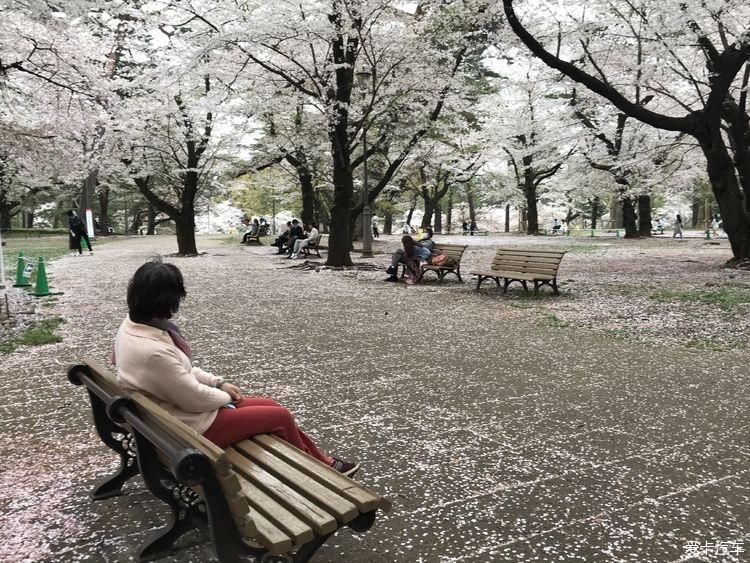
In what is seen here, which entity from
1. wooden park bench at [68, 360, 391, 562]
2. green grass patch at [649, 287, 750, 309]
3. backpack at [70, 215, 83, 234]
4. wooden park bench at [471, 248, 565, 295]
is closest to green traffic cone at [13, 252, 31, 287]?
wooden park bench at [471, 248, 565, 295]

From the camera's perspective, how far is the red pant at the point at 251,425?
8.28 feet

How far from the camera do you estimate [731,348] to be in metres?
6.11

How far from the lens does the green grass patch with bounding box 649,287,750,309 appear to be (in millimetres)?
8578

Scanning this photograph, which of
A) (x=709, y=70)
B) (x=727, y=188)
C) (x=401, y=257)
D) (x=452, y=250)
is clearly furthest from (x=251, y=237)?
(x=727, y=188)

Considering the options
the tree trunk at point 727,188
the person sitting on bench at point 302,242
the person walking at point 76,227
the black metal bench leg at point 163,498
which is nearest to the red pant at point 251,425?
the black metal bench leg at point 163,498

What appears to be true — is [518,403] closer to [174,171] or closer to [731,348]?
[731,348]

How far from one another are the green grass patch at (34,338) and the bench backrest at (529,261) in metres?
7.39

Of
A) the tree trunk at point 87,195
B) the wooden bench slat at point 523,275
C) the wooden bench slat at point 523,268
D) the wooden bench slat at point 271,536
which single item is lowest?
the wooden bench slat at point 271,536

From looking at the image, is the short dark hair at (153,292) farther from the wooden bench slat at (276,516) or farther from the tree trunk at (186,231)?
the tree trunk at (186,231)

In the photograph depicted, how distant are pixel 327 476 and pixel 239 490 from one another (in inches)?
19.3

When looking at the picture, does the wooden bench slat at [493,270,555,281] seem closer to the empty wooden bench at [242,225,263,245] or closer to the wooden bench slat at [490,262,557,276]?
the wooden bench slat at [490,262,557,276]

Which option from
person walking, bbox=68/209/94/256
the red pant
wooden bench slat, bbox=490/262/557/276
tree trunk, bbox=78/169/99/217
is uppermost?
tree trunk, bbox=78/169/99/217

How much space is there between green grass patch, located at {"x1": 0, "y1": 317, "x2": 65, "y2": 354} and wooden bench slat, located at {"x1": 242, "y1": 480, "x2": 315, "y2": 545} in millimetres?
5386

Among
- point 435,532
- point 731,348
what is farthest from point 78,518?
point 731,348
